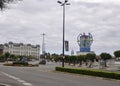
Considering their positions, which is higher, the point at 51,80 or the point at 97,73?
the point at 97,73

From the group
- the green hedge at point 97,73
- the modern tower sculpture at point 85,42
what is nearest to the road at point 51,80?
the green hedge at point 97,73

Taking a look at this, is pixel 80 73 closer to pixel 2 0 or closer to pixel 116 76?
pixel 116 76

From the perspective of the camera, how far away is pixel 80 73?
139 ft

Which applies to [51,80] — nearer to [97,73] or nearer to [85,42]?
[97,73]

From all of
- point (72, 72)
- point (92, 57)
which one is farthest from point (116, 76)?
point (92, 57)

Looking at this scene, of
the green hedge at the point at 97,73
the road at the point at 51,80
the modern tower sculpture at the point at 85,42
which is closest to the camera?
the road at the point at 51,80

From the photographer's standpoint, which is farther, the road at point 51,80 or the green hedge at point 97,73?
the green hedge at point 97,73

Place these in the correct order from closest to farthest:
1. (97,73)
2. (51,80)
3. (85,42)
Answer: (51,80) → (97,73) → (85,42)

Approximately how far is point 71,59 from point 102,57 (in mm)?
21480

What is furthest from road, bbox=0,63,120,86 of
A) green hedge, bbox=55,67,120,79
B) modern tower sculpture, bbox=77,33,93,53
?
modern tower sculpture, bbox=77,33,93,53

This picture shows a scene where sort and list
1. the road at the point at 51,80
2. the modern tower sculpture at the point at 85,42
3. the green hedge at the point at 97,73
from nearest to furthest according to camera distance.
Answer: the road at the point at 51,80 < the green hedge at the point at 97,73 < the modern tower sculpture at the point at 85,42

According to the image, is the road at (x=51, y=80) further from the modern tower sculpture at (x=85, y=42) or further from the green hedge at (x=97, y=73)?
the modern tower sculpture at (x=85, y=42)

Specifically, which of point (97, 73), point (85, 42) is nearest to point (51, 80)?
point (97, 73)

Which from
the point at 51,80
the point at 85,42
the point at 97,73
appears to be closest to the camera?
the point at 51,80
